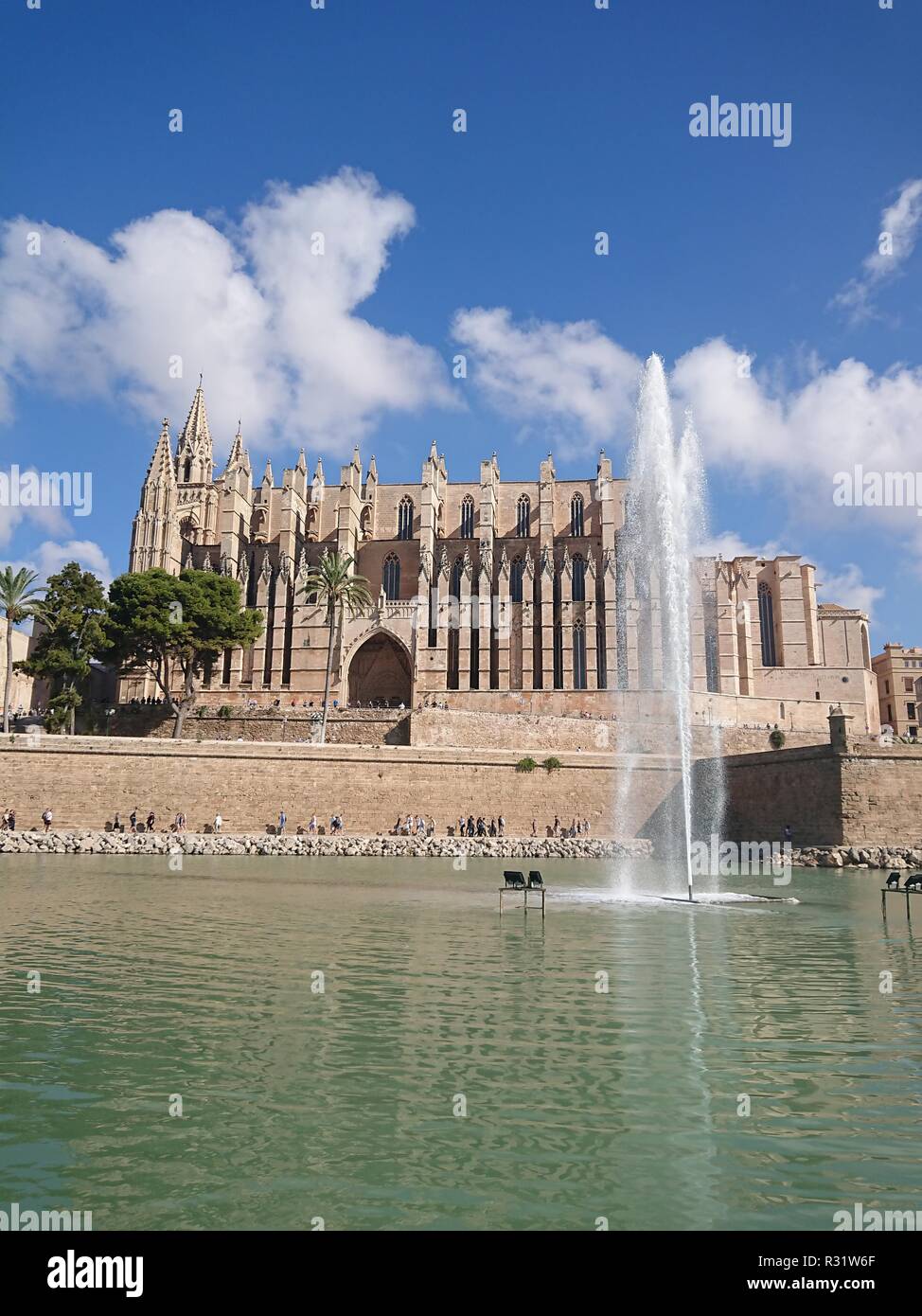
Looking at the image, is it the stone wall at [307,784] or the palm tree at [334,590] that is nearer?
the stone wall at [307,784]

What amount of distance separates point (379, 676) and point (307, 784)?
2164 cm

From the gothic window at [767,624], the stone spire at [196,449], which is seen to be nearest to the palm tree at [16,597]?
the stone spire at [196,449]

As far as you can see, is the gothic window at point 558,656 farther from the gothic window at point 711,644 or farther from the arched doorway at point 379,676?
the arched doorway at point 379,676

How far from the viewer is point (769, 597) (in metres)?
58.1

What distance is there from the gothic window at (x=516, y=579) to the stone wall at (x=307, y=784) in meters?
19.8

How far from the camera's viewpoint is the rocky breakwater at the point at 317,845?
28.4 m

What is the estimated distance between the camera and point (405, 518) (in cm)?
6212

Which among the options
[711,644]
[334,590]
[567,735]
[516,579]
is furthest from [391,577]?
[711,644]

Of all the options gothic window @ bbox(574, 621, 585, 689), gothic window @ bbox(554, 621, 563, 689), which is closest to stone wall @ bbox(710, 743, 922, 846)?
gothic window @ bbox(554, 621, 563, 689)

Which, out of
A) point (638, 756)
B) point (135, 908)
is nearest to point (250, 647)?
point (638, 756)

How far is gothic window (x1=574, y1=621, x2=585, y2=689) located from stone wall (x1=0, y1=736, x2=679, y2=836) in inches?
612

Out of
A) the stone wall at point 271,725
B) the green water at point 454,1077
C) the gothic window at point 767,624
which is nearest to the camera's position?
the green water at point 454,1077

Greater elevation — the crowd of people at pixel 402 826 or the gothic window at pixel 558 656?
the gothic window at pixel 558 656

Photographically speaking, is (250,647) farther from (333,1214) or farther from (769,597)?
(333,1214)
